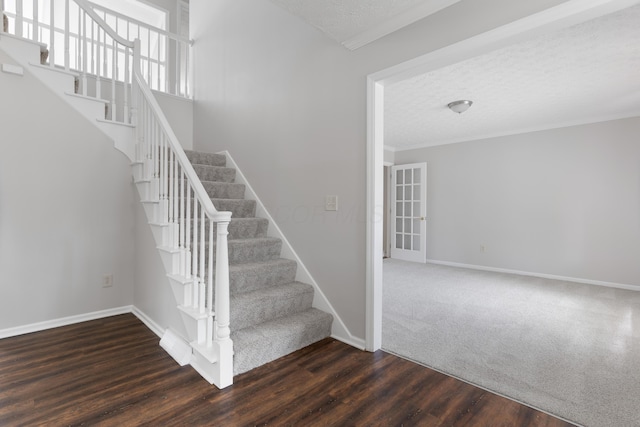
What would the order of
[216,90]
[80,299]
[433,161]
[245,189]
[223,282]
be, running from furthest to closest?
[433,161], [216,90], [245,189], [80,299], [223,282]

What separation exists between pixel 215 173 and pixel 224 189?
0.92ft

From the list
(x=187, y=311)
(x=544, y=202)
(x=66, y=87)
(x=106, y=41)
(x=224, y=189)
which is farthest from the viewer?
(x=544, y=202)

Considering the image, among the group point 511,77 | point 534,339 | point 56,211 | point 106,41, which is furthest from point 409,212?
point 106,41

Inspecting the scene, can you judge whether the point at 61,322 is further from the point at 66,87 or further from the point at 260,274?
the point at 66,87

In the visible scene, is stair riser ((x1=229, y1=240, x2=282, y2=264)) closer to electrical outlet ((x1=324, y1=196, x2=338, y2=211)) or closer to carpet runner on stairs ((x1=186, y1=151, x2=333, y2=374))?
carpet runner on stairs ((x1=186, y1=151, x2=333, y2=374))

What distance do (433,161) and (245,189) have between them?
4.24 m

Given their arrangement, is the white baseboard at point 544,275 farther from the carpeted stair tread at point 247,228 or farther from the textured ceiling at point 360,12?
the textured ceiling at point 360,12

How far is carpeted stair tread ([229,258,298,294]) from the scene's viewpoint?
8.19 feet

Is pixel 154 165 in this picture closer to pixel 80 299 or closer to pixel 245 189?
pixel 245 189

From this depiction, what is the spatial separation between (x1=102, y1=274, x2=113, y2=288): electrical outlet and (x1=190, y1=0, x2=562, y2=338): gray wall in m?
1.73

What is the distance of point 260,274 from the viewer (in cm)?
264

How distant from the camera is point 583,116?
4.42 m

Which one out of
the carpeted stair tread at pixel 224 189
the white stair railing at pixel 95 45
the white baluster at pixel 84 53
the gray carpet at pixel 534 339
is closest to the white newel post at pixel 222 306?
the gray carpet at pixel 534 339

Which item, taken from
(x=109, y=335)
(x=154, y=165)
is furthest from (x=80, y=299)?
(x=154, y=165)
